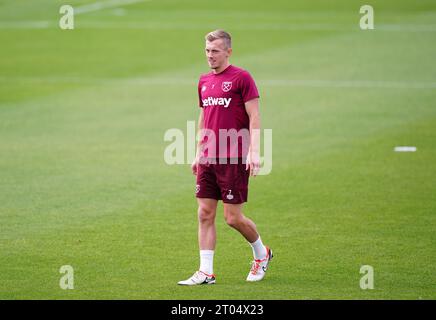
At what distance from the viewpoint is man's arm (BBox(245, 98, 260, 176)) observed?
33.2 feet

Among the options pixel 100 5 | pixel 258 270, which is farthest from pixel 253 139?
pixel 100 5

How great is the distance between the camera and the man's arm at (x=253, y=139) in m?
10.1

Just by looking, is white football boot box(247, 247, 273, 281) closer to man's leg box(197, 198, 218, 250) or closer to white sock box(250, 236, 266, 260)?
white sock box(250, 236, 266, 260)

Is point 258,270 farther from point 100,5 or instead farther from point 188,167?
point 100,5

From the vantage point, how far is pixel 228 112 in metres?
10.3

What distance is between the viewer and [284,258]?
11.5 m

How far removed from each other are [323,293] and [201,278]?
51.3 inches

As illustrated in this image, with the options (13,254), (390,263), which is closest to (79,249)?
(13,254)

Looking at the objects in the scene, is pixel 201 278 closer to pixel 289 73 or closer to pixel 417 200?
pixel 417 200

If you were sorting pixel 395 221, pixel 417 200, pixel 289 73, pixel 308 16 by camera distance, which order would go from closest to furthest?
pixel 395 221 → pixel 417 200 → pixel 289 73 → pixel 308 16

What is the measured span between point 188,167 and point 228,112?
6972mm

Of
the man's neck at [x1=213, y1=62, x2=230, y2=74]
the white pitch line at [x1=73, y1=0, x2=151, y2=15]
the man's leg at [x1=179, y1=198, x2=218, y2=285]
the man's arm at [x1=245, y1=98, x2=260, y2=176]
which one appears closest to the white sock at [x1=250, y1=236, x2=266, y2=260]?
the man's leg at [x1=179, y1=198, x2=218, y2=285]

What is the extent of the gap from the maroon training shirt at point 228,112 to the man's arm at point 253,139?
9 cm

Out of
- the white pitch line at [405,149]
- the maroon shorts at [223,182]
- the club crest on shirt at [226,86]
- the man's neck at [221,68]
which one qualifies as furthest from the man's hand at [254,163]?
the white pitch line at [405,149]
